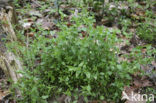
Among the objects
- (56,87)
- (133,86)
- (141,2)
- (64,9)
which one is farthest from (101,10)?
(56,87)

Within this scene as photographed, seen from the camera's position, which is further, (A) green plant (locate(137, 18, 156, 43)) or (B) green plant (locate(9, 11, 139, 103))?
(A) green plant (locate(137, 18, 156, 43))

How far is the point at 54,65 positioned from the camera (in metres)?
2.47

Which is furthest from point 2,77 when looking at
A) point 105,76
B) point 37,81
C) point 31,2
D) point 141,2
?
point 141,2

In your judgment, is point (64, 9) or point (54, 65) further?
point (64, 9)

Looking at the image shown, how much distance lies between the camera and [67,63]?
242 cm

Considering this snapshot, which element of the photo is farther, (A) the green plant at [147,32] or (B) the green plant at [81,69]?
(A) the green plant at [147,32]

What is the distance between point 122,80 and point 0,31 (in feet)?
6.55

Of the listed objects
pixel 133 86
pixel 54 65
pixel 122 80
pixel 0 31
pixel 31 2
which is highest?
pixel 31 2

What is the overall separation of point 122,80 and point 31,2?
134 inches

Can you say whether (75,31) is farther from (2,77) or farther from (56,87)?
(2,77)

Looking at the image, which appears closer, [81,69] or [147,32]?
[81,69]

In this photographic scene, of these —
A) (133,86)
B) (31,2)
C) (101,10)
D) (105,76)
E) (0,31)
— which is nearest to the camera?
(105,76)

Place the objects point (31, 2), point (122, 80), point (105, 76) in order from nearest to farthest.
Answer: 1. point (105, 76)
2. point (122, 80)
3. point (31, 2)

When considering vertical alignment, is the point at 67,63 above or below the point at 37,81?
above
